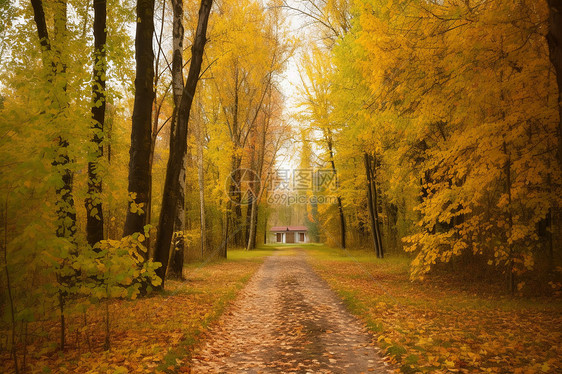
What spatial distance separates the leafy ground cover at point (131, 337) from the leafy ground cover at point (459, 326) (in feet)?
10.5

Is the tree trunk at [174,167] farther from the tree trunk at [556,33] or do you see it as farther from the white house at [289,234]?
the white house at [289,234]

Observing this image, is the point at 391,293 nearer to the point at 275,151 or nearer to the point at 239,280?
the point at 239,280

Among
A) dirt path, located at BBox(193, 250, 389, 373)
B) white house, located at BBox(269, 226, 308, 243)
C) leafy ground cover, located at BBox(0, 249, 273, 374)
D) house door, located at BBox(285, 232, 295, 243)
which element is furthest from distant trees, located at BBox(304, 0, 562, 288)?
house door, located at BBox(285, 232, 295, 243)

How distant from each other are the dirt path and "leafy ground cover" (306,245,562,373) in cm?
43

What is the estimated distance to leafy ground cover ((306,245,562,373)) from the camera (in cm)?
442

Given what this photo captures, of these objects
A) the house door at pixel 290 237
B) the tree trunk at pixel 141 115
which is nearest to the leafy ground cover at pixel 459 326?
the tree trunk at pixel 141 115

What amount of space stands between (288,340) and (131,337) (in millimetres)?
2618

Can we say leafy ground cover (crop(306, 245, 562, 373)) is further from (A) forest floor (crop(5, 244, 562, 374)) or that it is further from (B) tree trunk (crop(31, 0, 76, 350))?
(B) tree trunk (crop(31, 0, 76, 350))

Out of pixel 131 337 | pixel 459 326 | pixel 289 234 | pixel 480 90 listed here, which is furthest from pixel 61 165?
pixel 289 234

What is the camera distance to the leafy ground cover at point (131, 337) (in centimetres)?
427

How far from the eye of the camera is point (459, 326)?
609 centimetres

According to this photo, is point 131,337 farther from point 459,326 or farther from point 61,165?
point 459,326

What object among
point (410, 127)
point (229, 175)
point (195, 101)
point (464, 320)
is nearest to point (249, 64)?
point (195, 101)

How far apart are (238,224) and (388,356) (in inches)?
1104
